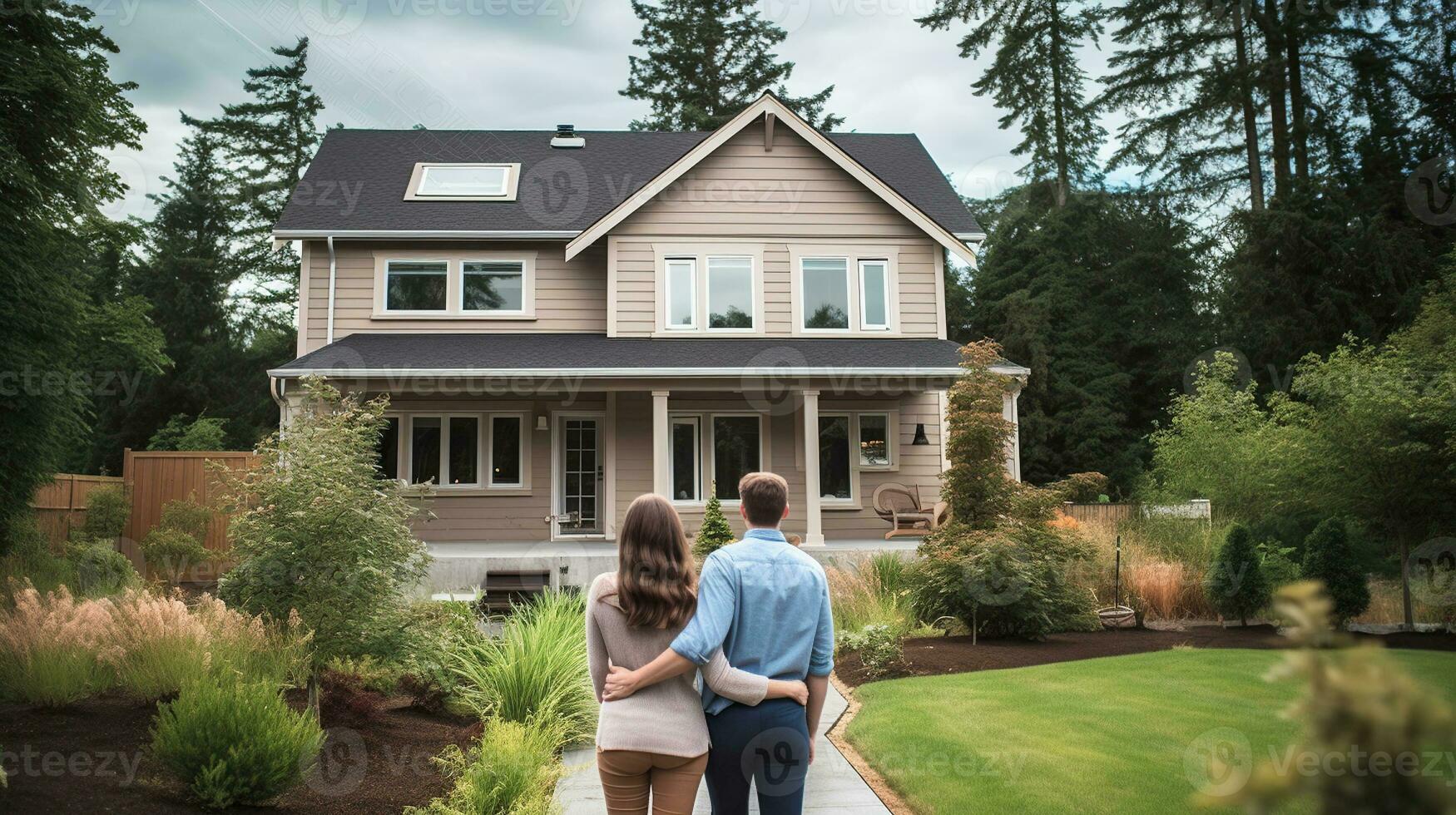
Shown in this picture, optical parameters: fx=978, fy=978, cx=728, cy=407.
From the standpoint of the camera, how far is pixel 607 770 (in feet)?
11.3

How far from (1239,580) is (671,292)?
10011mm

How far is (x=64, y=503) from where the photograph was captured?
16.3 meters

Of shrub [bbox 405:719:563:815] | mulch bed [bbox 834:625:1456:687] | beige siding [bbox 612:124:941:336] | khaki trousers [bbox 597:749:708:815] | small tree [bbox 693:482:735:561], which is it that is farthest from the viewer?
beige siding [bbox 612:124:941:336]

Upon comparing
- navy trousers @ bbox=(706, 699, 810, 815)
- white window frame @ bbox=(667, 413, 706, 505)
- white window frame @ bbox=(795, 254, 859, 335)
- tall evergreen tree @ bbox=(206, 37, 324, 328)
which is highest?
tall evergreen tree @ bbox=(206, 37, 324, 328)

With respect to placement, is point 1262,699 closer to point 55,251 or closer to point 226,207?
point 55,251

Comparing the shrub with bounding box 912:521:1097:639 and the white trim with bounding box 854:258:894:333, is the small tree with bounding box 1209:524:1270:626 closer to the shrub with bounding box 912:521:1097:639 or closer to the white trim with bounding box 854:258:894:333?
the shrub with bounding box 912:521:1097:639

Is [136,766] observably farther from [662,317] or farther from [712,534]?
[662,317]

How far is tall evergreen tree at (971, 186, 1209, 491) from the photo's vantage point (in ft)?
92.0

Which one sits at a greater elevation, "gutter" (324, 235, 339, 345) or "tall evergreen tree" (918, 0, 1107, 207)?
"tall evergreen tree" (918, 0, 1107, 207)

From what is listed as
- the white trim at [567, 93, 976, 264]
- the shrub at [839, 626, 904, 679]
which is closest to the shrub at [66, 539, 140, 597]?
the shrub at [839, 626, 904, 679]

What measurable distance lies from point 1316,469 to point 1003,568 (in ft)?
15.4

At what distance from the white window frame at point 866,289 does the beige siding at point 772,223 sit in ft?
0.82

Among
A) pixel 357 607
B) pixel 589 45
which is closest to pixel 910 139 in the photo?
pixel 589 45

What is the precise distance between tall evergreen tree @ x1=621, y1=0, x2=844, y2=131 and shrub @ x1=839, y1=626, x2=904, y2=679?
1103 inches
